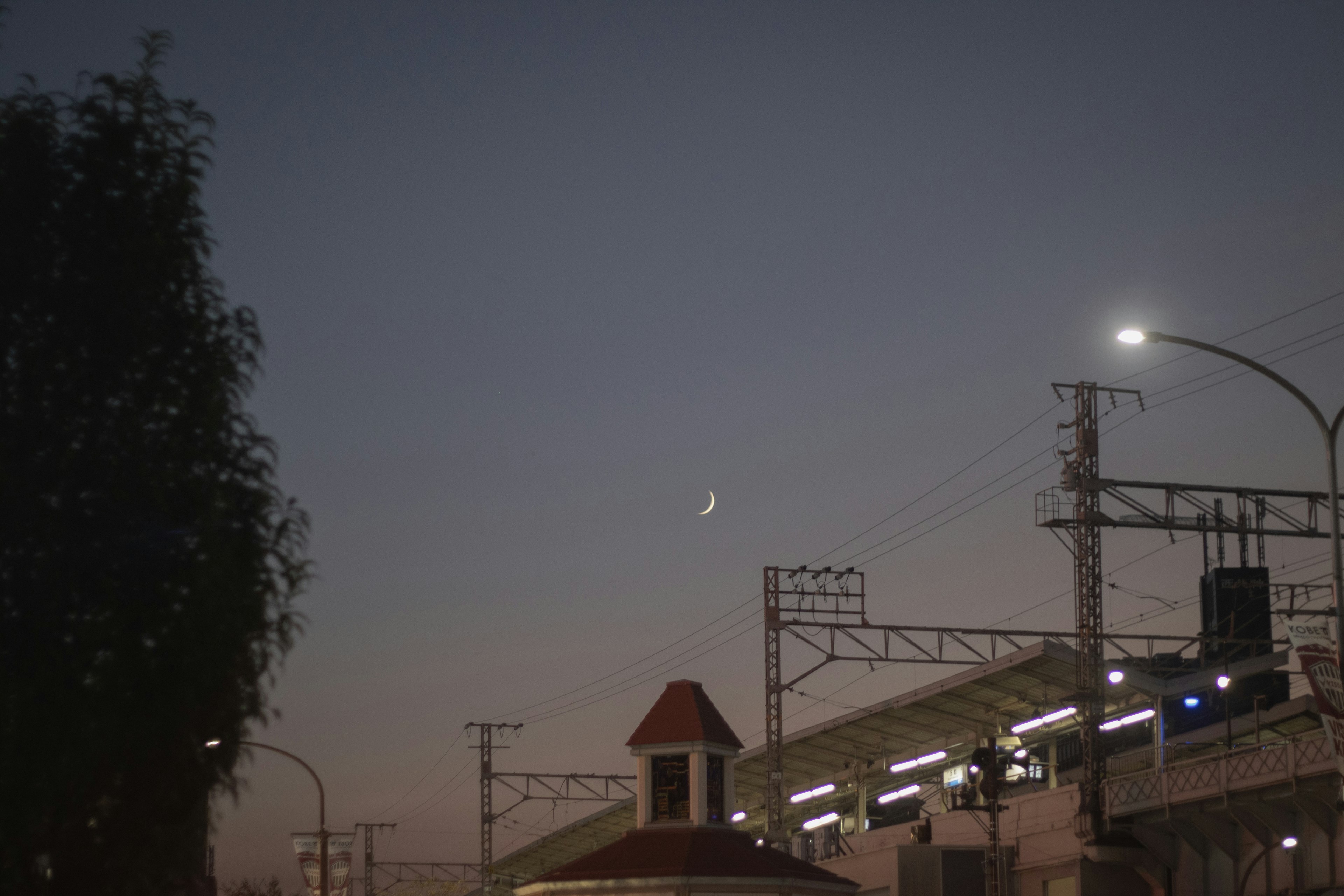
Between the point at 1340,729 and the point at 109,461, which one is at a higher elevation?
the point at 109,461

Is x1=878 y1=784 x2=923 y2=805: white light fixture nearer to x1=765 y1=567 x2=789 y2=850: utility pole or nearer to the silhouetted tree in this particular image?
x1=765 y1=567 x2=789 y2=850: utility pole

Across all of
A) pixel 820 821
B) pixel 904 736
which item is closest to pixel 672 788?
pixel 904 736

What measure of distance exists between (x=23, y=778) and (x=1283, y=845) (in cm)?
3648

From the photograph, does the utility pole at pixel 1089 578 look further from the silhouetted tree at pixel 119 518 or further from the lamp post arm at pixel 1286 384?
the silhouetted tree at pixel 119 518

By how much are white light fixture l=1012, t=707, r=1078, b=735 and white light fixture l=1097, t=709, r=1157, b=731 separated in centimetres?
141

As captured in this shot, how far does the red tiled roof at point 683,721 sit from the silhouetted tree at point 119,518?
97.4ft

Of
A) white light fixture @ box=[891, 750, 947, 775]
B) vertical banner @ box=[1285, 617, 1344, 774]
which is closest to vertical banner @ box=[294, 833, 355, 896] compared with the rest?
vertical banner @ box=[1285, 617, 1344, 774]

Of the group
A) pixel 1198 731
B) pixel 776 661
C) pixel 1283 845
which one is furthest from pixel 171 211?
pixel 1198 731

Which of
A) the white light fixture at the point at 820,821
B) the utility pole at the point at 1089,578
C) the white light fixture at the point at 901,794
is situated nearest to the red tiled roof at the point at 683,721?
the utility pole at the point at 1089,578

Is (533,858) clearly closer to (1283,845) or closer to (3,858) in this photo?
(1283,845)

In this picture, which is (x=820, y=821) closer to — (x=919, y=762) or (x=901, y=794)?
(x=901, y=794)

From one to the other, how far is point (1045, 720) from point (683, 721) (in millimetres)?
18933

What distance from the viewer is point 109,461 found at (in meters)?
13.6

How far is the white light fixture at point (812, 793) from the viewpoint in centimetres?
7375
